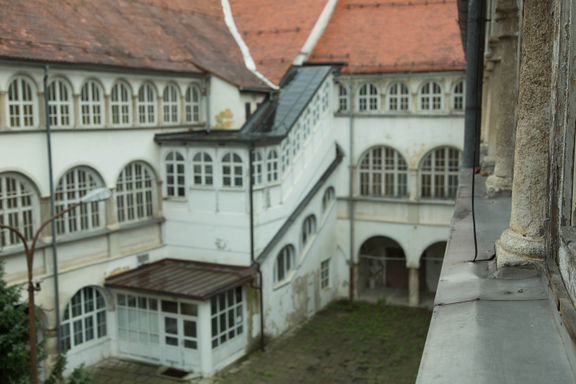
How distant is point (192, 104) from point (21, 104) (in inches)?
315

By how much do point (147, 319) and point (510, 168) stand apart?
50.3 ft

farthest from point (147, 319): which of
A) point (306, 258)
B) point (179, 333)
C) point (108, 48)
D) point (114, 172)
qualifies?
point (108, 48)

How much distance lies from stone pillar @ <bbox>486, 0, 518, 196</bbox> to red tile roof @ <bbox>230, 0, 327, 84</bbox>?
60.3 feet

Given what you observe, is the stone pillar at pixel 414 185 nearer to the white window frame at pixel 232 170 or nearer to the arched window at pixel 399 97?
the arched window at pixel 399 97

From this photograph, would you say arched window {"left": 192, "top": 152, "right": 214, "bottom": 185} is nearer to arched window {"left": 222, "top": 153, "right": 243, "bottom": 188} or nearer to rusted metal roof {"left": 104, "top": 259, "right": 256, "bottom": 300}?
arched window {"left": 222, "top": 153, "right": 243, "bottom": 188}

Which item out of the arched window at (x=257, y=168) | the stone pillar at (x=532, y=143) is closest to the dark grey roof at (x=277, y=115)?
the arched window at (x=257, y=168)

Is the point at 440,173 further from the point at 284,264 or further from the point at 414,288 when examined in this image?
the point at 284,264

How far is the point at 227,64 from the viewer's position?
90.5 ft

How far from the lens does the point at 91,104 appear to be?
835 inches

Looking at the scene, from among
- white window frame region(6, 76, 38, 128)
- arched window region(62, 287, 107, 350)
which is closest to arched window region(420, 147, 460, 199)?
arched window region(62, 287, 107, 350)

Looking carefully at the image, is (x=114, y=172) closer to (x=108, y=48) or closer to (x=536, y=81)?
(x=108, y=48)

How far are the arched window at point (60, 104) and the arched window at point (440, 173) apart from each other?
15.2 meters

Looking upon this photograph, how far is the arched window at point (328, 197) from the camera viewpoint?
28.6 metres

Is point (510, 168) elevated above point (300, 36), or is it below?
below
